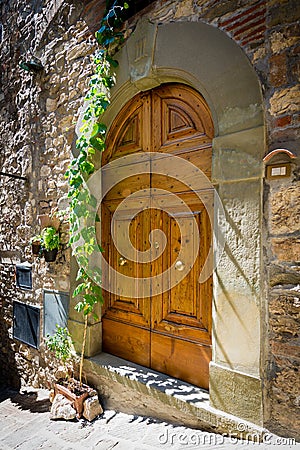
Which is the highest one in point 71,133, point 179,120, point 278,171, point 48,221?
point 71,133

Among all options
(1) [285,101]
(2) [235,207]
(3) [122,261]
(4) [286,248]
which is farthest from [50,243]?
(1) [285,101]

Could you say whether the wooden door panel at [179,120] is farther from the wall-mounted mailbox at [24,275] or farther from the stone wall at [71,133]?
the wall-mounted mailbox at [24,275]

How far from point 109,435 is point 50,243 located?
174 cm

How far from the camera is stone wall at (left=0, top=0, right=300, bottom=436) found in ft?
5.78

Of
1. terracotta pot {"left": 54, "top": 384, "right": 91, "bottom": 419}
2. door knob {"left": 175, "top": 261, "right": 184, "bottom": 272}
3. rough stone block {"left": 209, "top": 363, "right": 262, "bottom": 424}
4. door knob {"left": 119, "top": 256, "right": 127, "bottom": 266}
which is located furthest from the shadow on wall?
rough stone block {"left": 209, "top": 363, "right": 262, "bottom": 424}

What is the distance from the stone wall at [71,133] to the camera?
1.76 meters

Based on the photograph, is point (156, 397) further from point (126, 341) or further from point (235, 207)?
point (235, 207)

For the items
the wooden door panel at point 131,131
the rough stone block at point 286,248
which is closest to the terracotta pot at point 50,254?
the wooden door panel at point 131,131

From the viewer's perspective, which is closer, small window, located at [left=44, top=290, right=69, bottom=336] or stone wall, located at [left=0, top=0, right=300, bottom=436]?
stone wall, located at [left=0, top=0, right=300, bottom=436]

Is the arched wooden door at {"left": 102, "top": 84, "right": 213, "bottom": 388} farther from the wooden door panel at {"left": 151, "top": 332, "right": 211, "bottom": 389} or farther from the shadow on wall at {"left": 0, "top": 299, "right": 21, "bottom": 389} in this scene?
the shadow on wall at {"left": 0, "top": 299, "right": 21, "bottom": 389}

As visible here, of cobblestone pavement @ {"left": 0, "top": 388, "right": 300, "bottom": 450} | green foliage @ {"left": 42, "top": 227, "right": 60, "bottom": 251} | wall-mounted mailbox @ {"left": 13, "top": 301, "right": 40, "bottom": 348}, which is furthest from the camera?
wall-mounted mailbox @ {"left": 13, "top": 301, "right": 40, "bottom": 348}

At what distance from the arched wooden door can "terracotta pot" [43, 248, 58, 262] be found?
59 centimetres

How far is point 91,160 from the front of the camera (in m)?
2.93

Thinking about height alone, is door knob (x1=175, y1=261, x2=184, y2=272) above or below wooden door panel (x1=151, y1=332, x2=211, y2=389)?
above
